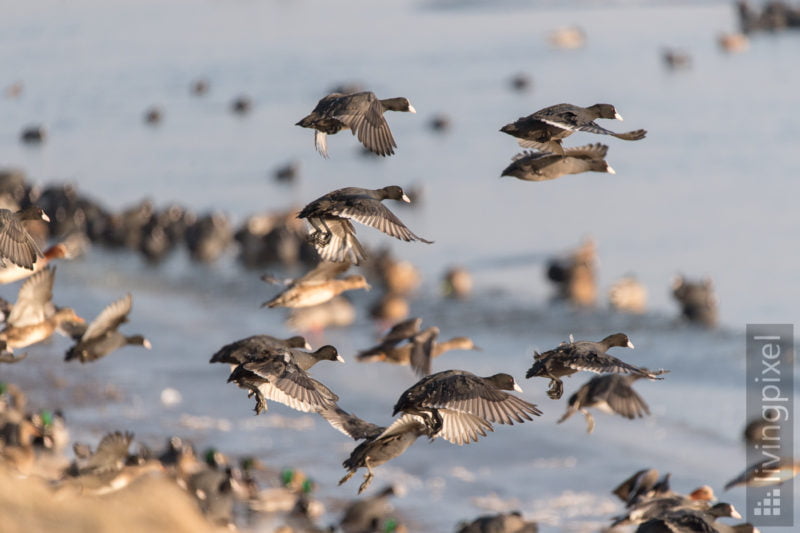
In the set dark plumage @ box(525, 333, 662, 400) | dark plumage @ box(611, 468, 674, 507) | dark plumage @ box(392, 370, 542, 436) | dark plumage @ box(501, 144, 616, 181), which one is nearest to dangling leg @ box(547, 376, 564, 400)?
dark plumage @ box(525, 333, 662, 400)

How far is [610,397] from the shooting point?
1069cm

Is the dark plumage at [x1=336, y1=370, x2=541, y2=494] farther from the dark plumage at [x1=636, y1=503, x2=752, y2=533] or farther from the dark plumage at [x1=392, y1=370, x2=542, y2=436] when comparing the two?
the dark plumage at [x1=636, y1=503, x2=752, y2=533]

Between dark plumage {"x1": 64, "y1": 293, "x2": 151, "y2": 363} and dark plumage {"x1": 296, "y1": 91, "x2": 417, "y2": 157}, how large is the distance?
8.89ft

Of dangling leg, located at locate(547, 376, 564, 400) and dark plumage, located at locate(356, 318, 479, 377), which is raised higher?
dark plumage, located at locate(356, 318, 479, 377)

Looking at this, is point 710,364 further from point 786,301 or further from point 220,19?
point 220,19

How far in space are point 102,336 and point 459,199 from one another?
74.9 ft

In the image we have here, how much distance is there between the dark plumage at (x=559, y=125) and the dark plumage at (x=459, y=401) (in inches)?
71.6

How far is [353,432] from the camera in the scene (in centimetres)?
850

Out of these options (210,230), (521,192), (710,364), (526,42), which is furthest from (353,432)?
(526,42)

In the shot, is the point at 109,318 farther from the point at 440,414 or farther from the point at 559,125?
the point at 559,125

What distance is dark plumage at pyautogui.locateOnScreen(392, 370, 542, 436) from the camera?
8.02 m

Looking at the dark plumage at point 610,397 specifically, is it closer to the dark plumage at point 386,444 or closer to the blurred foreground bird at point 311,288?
A: the blurred foreground bird at point 311,288

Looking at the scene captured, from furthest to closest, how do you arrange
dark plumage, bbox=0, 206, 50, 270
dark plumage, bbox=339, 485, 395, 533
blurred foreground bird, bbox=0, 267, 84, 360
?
1. dark plumage, bbox=339, 485, 395, 533
2. blurred foreground bird, bbox=0, 267, 84, 360
3. dark plumage, bbox=0, 206, 50, 270

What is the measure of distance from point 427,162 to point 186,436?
2173 centimetres
